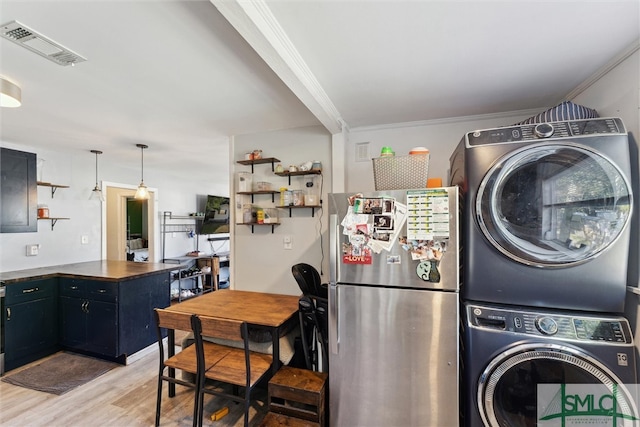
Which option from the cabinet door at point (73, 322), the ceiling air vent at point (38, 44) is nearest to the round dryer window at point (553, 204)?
the ceiling air vent at point (38, 44)

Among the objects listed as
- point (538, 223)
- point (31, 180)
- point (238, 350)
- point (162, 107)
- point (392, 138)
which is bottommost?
point (238, 350)

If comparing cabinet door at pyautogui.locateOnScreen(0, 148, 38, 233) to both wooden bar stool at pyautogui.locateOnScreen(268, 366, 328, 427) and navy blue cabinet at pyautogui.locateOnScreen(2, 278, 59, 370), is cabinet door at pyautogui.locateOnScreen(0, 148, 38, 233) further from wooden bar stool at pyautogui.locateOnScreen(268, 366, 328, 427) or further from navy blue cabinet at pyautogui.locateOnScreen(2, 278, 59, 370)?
wooden bar stool at pyautogui.locateOnScreen(268, 366, 328, 427)

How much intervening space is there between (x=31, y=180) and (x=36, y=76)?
193 cm

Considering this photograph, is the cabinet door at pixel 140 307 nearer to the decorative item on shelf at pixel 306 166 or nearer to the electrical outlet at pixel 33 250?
the electrical outlet at pixel 33 250

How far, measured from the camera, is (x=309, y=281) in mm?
2215

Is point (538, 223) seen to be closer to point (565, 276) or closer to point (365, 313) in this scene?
point (565, 276)

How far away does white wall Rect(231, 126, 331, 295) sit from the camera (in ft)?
8.72

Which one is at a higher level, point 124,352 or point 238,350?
point 238,350

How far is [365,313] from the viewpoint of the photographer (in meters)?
1.59

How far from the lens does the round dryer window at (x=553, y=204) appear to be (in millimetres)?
1308

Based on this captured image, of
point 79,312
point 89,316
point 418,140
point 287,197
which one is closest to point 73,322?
point 79,312

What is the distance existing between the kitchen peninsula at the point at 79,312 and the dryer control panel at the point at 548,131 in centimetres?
→ 327

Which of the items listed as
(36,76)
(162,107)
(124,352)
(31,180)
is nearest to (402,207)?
(162,107)

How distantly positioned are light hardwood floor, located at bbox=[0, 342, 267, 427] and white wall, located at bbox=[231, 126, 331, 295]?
988 mm
